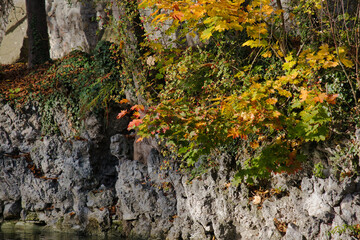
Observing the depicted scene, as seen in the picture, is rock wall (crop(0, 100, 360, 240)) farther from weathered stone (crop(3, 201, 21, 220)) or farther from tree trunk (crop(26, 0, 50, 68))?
tree trunk (crop(26, 0, 50, 68))

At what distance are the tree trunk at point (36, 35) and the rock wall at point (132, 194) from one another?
2.33 metres

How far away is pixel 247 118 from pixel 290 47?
7.10 ft

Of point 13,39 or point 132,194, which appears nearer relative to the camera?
point 132,194

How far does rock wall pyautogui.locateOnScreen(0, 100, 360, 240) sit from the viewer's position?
6.07 m

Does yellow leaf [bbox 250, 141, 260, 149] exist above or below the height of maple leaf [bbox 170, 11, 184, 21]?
below

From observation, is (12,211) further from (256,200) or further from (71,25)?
(71,25)

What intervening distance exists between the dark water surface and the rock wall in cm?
21

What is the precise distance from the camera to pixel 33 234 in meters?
8.77

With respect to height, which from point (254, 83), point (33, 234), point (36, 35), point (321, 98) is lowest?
point (33, 234)

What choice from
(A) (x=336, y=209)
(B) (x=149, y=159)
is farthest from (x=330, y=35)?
(B) (x=149, y=159)

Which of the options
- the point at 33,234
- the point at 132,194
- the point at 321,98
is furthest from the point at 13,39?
the point at 321,98

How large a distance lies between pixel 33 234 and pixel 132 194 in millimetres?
2327

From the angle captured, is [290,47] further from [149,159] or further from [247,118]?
[149,159]

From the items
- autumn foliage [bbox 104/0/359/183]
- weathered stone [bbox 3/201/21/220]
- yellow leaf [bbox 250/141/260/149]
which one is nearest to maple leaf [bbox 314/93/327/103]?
autumn foliage [bbox 104/0/359/183]
